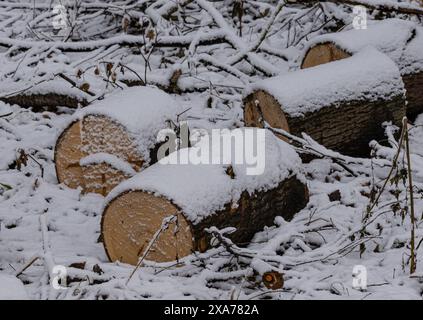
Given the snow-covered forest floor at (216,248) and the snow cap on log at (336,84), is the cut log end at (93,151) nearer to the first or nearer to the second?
the snow-covered forest floor at (216,248)

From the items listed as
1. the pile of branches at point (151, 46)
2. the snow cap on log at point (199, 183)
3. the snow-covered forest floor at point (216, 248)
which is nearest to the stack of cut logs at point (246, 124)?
the snow cap on log at point (199, 183)

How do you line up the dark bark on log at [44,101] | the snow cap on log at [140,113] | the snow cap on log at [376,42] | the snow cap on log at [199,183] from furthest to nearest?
1. the dark bark on log at [44,101]
2. the snow cap on log at [376,42]
3. the snow cap on log at [140,113]
4. the snow cap on log at [199,183]

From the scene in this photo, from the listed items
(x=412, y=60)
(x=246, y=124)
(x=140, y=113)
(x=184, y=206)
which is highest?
(x=412, y=60)

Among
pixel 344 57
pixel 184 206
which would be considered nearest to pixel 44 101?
pixel 344 57

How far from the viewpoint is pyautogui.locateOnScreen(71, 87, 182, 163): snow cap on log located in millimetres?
3656

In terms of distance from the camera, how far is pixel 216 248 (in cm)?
293

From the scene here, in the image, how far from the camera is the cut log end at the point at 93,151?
3699 mm

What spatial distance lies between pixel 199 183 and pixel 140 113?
3.14ft

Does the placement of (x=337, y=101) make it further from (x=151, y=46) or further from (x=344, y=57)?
(x=151, y=46)

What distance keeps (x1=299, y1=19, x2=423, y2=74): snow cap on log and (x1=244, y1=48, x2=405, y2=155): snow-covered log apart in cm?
23

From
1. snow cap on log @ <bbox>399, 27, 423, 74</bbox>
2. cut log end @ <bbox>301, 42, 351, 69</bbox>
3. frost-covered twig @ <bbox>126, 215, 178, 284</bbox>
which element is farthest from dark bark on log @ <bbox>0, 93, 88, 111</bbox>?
snow cap on log @ <bbox>399, 27, 423, 74</bbox>

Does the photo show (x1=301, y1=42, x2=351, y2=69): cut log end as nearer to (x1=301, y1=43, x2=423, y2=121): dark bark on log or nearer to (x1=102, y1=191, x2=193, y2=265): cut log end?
(x1=301, y1=43, x2=423, y2=121): dark bark on log

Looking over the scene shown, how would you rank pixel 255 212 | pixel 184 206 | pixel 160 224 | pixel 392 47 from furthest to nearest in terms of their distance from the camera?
pixel 392 47 < pixel 255 212 < pixel 160 224 < pixel 184 206
